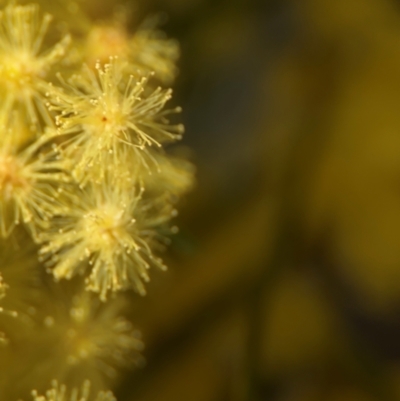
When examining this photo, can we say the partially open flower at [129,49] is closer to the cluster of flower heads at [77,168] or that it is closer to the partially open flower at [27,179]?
the cluster of flower heads at [77,168]

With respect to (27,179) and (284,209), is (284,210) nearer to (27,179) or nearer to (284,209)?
(284,209)

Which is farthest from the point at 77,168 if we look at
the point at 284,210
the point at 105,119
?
the point at 284,210

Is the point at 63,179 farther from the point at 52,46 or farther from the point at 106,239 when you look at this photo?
the point at 52,46

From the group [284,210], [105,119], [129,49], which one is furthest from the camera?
[284,210]

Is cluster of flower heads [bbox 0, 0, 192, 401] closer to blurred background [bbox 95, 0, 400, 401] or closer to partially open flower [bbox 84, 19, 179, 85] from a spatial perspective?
partially open flower [bbox 84, 19, 179, 85]

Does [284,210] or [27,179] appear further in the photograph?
[284,210]

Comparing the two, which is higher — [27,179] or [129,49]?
[129,49]

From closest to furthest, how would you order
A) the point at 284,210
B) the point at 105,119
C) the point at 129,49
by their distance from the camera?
1. the point at 105,119
2. the point at 129,49
3. the point at 284,210

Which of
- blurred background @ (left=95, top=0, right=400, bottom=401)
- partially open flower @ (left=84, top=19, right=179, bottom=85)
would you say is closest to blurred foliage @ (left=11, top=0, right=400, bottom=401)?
blurred background @ (left=95, top=0, right=400, bottom=401)
